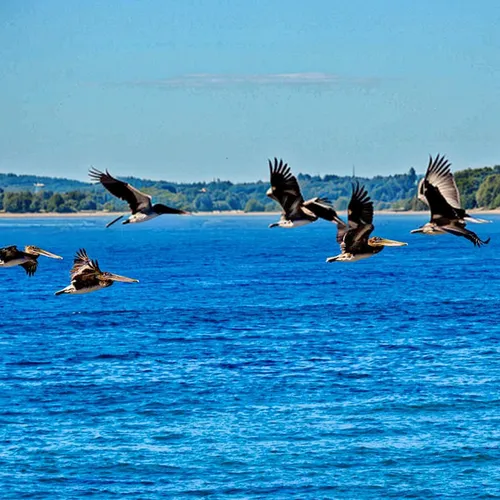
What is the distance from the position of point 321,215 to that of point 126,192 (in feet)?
16.8

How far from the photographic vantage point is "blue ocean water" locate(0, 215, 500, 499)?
7206cm

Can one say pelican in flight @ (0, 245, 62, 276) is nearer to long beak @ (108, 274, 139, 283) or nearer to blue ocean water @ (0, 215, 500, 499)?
long beak @ (108, 274, 139, 283)

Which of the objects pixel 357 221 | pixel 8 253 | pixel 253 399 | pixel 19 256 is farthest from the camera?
pixel 253 399

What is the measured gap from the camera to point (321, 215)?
33500 mm

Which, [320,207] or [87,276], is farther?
[87,276]

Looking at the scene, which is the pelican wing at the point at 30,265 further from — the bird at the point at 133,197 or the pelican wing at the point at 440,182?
the pelican wing at the point at 440,182

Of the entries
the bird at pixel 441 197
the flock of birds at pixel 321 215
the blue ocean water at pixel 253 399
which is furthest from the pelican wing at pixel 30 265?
the blue ocean water at pixel 253 399

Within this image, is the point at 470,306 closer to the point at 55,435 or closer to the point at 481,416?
the point at 481,416

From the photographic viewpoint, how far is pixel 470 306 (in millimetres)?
139750

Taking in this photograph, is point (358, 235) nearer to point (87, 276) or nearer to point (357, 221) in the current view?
point (357, 221)

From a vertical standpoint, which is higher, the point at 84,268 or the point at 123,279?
the point at 84,268

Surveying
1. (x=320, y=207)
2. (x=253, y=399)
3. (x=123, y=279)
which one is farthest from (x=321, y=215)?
(x=253, y=399)

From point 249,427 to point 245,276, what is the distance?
99.8 metres

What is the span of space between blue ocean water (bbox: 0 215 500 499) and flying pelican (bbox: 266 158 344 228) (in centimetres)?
3735
